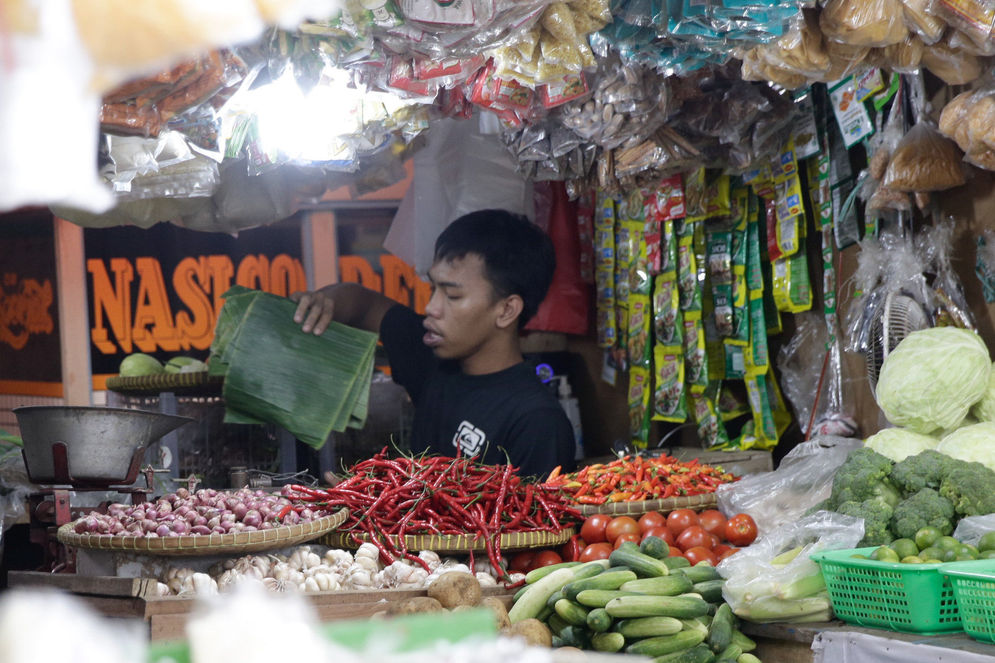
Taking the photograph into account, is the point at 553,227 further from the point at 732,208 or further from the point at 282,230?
the point at 282,230

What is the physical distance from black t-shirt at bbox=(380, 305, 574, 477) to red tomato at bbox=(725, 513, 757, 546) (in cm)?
108

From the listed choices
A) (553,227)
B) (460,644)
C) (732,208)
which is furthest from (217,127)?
(553,227)

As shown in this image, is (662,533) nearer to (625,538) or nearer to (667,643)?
(625,538)

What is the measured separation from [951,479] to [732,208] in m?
2.39

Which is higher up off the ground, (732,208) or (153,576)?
(732,208)

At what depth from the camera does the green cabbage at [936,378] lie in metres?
3.29

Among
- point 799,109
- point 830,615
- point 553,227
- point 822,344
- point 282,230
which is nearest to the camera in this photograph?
point 830,615

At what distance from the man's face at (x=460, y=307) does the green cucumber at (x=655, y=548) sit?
209cm

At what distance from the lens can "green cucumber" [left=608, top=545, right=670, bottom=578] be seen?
297cm

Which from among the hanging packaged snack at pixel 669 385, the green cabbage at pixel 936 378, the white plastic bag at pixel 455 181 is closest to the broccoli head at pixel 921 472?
the green cabbage at pixel 936 378

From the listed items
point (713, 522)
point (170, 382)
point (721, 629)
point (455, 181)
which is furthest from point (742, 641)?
point (455, 181)

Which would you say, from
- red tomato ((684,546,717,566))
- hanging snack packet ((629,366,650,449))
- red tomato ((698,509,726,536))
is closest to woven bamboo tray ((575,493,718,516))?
red tomato ((698,509,726,536))

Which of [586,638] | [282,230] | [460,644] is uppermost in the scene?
[282,230]

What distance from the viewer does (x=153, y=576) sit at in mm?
2953
